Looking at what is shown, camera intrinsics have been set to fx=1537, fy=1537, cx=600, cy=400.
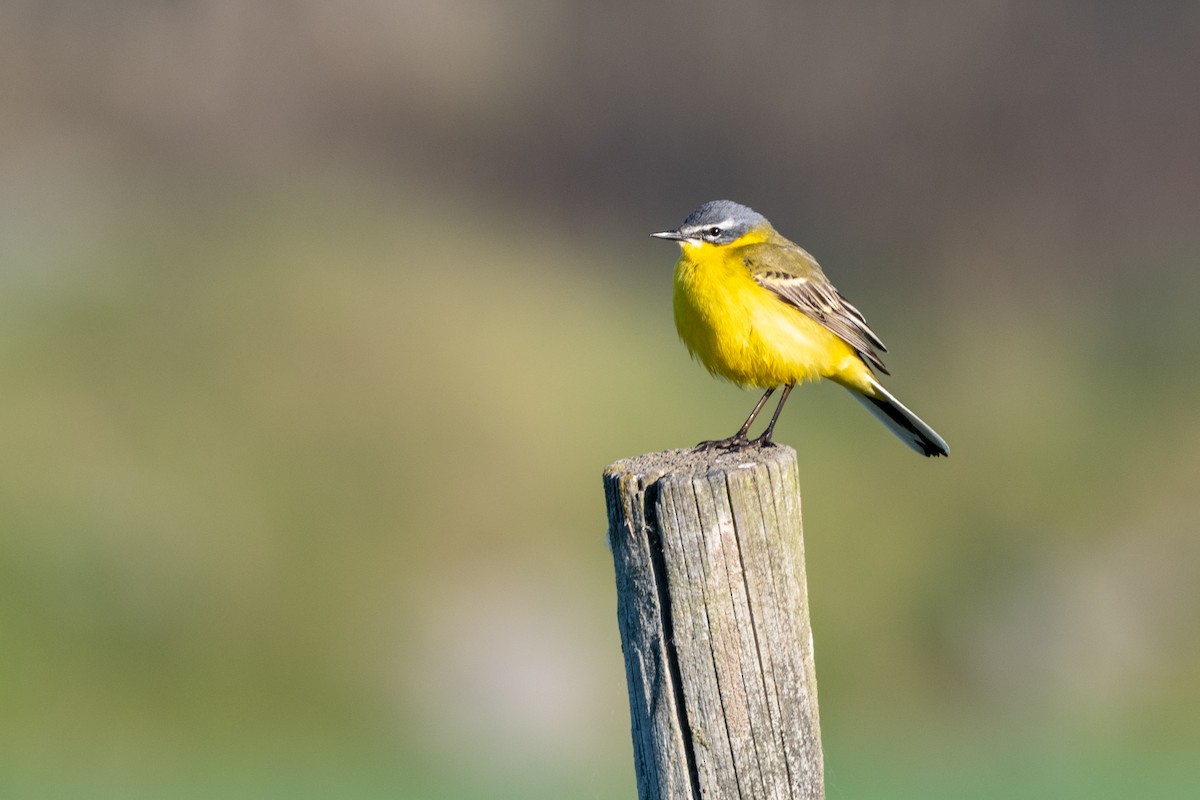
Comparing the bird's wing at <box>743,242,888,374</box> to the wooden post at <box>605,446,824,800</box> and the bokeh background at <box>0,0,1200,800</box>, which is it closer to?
the wooden post at <box>605,446,824,800</box>

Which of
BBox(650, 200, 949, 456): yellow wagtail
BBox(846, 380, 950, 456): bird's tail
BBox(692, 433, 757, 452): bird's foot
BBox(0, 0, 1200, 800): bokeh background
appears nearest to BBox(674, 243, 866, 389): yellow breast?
BBox(650, 200, 949, 456): yellow wagtail

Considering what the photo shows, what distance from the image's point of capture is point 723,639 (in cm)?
323

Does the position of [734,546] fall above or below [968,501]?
above

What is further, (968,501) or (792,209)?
(792,209)

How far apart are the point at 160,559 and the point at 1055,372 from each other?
305 inches

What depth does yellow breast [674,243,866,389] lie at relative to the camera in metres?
5.18

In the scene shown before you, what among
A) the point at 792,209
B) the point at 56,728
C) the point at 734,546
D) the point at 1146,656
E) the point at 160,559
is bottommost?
the point at 1146,656

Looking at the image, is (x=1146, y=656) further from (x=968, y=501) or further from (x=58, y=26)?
(x=58, y=26)

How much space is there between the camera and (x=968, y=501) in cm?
1160

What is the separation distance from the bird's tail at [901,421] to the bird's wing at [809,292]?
0.12 m

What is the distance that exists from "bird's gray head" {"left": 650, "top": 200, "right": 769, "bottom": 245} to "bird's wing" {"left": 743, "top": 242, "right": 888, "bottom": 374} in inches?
5.0

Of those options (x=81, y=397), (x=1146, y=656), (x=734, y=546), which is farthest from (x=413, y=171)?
(x=734, y=546)

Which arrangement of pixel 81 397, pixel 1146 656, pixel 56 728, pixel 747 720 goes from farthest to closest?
pixel 1146 656
pixel 81 397
pixel 56 728
pixel 747 720

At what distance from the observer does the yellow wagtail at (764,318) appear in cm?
520
